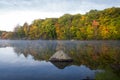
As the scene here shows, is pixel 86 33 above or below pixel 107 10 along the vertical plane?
below

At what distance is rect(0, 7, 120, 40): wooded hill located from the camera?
11178cm

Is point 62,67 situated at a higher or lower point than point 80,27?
higher

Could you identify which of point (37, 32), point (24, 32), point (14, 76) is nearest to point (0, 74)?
point (14, 76)

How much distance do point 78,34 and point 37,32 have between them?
129ft

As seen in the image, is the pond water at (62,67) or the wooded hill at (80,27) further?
the wooded hill at (80,27)

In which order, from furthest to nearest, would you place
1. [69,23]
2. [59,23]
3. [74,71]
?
[59,23]
[69,23]
[74,71]

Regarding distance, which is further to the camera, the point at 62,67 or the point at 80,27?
the point at 80,27

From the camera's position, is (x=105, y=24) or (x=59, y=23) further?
(x=59, y=23)

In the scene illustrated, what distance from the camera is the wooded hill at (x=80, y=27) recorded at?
367ft

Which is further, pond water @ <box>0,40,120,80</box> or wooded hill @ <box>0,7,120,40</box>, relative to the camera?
wooded hill @ <box>0,7,120,40</box>

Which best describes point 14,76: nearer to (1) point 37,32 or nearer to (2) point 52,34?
(2) point 52,34

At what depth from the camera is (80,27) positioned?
126 metres

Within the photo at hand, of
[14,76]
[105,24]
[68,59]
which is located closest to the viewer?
[14,76]

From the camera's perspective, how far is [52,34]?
483 feet
